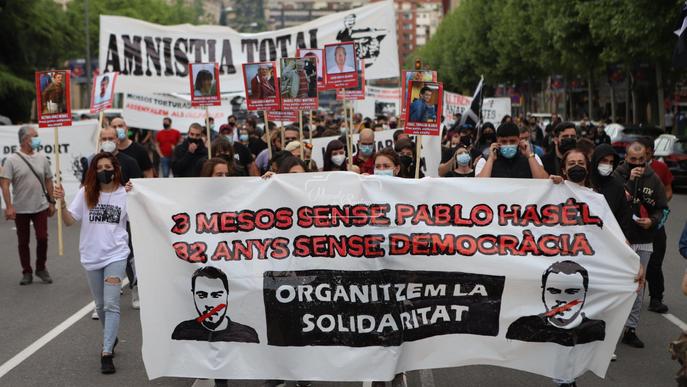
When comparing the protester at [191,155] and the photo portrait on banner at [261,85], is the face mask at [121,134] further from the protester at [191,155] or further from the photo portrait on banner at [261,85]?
the photo portrait on banner at [261,85]

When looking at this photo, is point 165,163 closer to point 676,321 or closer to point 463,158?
point 463,158

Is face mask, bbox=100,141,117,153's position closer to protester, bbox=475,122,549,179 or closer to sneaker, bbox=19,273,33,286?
sneaker, bbox=19,273,33,286

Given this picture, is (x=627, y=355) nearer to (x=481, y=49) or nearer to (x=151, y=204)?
(x=151, y=204)

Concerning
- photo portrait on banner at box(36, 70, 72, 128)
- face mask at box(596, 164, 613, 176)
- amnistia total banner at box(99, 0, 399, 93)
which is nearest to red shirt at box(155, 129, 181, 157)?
amnistia total banner at box(99, 0, 399, 93)

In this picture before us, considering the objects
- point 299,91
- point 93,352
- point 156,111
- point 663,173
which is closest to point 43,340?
point 93,352

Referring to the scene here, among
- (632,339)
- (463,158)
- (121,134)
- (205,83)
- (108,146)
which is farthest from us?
(205,83)

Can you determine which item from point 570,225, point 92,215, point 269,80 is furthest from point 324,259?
point 269,80

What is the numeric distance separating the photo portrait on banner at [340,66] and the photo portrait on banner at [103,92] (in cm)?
275

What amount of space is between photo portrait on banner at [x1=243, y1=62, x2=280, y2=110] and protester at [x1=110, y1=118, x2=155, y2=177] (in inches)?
51.6

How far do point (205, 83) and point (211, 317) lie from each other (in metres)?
6.87

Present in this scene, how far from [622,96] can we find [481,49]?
40.8 feet

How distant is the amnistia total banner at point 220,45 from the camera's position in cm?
1503

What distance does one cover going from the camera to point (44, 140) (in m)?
17.8

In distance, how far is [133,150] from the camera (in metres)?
10.7
